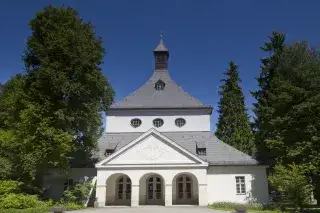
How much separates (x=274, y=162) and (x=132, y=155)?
13.2m

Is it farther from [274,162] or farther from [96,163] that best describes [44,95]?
[274,162]

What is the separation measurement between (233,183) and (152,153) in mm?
7671

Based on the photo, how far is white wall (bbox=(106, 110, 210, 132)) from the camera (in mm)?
34250

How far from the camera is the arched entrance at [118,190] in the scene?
99.3ft

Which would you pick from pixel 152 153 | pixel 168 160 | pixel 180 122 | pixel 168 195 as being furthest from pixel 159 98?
pixel 168 195

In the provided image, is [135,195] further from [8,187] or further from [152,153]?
[8,187]

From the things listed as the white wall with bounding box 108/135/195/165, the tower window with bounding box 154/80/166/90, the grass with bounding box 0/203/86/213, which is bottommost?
the grass with bounding box 0/203/86/213

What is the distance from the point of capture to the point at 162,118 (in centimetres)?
3466

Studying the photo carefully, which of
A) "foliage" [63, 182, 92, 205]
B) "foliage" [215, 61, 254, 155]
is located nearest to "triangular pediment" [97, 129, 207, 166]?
"foliage" [63, 182, 92, 205]

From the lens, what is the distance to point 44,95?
27.1 m

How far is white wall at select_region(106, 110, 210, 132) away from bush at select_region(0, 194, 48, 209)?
481 inches

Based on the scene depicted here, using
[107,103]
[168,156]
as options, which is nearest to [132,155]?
[168,156]

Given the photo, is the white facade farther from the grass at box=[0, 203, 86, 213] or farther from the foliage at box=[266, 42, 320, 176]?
the foliage at box=[266, 42, 320, 176]

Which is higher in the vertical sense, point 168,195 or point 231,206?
point 168,195
